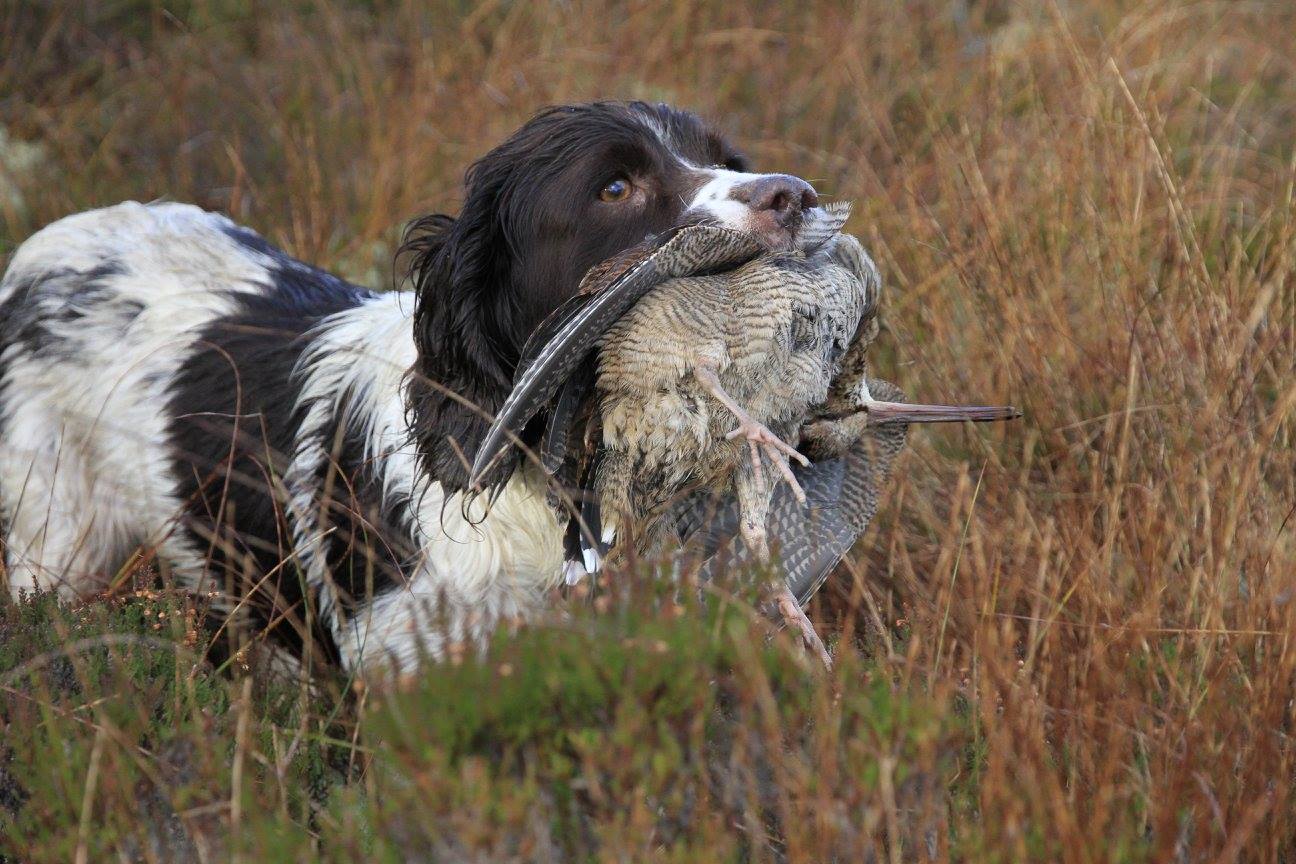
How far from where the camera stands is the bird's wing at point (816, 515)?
265 centimetres

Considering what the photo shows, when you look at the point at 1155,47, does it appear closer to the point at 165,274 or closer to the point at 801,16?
the point at 801,16

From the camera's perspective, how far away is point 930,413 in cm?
275

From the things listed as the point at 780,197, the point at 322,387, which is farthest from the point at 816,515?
the point at 322,387

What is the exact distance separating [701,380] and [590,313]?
208 millimetres

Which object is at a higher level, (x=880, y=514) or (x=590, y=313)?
(x=590, y=313)

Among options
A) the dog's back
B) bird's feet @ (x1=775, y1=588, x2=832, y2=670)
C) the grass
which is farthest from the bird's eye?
the dog's back

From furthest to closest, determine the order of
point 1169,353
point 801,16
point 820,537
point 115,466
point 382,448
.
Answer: point 801,16 → point 115,466 → point 1169,353 → point 382,448 → point 820,537

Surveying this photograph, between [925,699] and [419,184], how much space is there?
3844 mm

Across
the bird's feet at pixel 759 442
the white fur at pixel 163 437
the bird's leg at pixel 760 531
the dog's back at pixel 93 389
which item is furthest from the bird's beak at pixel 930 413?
the dog's back at pixel 93 389

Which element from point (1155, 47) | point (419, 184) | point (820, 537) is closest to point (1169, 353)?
point (820, 537)

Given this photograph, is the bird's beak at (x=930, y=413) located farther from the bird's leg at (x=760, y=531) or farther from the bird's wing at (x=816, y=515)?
the bird's leg at (x=760, y=531)

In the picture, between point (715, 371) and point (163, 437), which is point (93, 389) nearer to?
point (163, 437)

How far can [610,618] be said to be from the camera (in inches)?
A: 77.1

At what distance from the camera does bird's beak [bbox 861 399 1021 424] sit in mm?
2705
